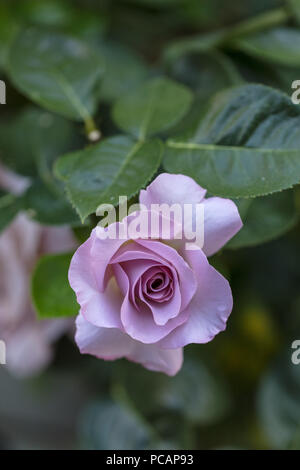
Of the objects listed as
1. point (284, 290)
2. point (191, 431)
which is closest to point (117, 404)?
point (191, 431)

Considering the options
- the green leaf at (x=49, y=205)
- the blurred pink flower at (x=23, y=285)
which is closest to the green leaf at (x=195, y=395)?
the blurred pink flower at (x=23, y=285)

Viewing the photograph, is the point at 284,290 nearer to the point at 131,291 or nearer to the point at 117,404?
the point at 117,404

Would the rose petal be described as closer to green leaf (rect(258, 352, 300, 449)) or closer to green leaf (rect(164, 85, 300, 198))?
green leaf (rect(164, 85, 300, 198))

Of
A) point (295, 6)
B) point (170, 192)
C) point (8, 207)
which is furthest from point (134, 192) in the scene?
point (295, 6)

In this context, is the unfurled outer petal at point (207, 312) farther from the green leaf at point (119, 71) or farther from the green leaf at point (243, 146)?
the green leaf at point (119, 71)

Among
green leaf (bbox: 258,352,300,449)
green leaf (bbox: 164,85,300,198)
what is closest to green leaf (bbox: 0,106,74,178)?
green leaf (bbox: 164,85,300,198)
